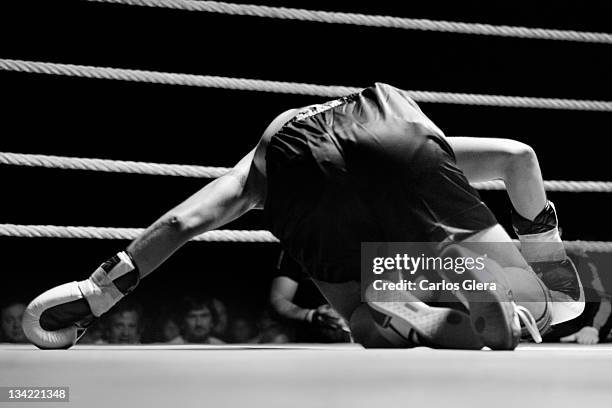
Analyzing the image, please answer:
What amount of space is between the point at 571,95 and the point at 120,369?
2.38 metres

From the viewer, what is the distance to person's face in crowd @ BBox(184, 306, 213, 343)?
2625mm

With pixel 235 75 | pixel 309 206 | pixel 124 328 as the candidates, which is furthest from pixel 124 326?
pixel 309 206

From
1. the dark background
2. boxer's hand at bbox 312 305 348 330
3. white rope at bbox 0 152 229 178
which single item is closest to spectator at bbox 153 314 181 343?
the dark background

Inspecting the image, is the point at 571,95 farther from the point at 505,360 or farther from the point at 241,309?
the point at 505,360

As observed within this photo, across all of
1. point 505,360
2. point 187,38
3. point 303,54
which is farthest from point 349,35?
point 505,360

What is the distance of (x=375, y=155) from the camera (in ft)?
3.08

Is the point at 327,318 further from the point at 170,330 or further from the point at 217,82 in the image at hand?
the point at 170,330

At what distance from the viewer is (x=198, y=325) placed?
8.75ft

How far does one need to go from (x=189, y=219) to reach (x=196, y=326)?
67.9 inches

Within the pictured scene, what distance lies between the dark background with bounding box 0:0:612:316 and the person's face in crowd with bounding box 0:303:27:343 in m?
0.34

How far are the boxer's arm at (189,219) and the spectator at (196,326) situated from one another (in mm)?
1626

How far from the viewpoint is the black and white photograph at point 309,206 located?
0.47 metres

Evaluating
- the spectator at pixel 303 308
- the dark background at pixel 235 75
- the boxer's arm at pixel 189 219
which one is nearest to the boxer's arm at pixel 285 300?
the spectator at pixel 303 308

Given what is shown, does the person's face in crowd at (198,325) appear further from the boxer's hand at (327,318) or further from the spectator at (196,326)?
the boxer's hand at (327,318)
